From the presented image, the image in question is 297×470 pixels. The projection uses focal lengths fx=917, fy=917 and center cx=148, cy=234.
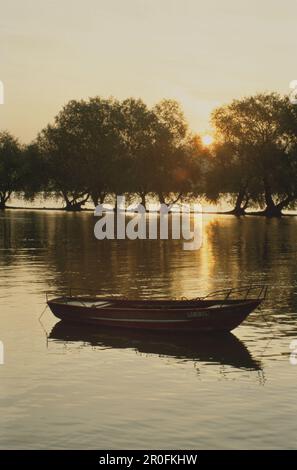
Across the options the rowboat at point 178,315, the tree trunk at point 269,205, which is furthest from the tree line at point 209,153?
the rowboat at point 178,315

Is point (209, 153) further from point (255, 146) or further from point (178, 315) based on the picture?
point (178, 315)

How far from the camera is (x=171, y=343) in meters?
40.3

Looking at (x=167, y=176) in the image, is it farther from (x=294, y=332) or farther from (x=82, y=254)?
(x=294, y=332)

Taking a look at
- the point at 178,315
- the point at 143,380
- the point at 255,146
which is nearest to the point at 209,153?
the point at 255,146

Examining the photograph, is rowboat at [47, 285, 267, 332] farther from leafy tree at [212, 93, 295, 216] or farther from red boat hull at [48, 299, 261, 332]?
leafy tree at [212, 93, 295, 216]

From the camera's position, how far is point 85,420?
26.9 m

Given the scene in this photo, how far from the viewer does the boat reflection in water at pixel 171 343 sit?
3653cm

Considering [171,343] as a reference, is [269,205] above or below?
above

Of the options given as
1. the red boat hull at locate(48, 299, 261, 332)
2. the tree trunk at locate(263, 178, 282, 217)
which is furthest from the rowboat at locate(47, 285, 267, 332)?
the tree trunk at locate(263, 178, 282, 217)

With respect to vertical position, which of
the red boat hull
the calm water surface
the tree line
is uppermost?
the tree line

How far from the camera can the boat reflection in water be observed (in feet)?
120

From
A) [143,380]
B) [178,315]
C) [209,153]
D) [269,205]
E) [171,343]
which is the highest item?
[209,153]

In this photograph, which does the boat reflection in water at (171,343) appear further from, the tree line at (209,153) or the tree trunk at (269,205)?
the tree trunk at (269,205)

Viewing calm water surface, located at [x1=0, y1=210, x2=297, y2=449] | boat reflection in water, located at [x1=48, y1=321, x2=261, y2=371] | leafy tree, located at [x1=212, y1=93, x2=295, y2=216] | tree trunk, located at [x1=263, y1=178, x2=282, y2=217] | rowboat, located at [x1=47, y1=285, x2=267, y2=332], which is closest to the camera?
calm water surface, located at [x1=0, y1=210, x2=297, y2=449]
